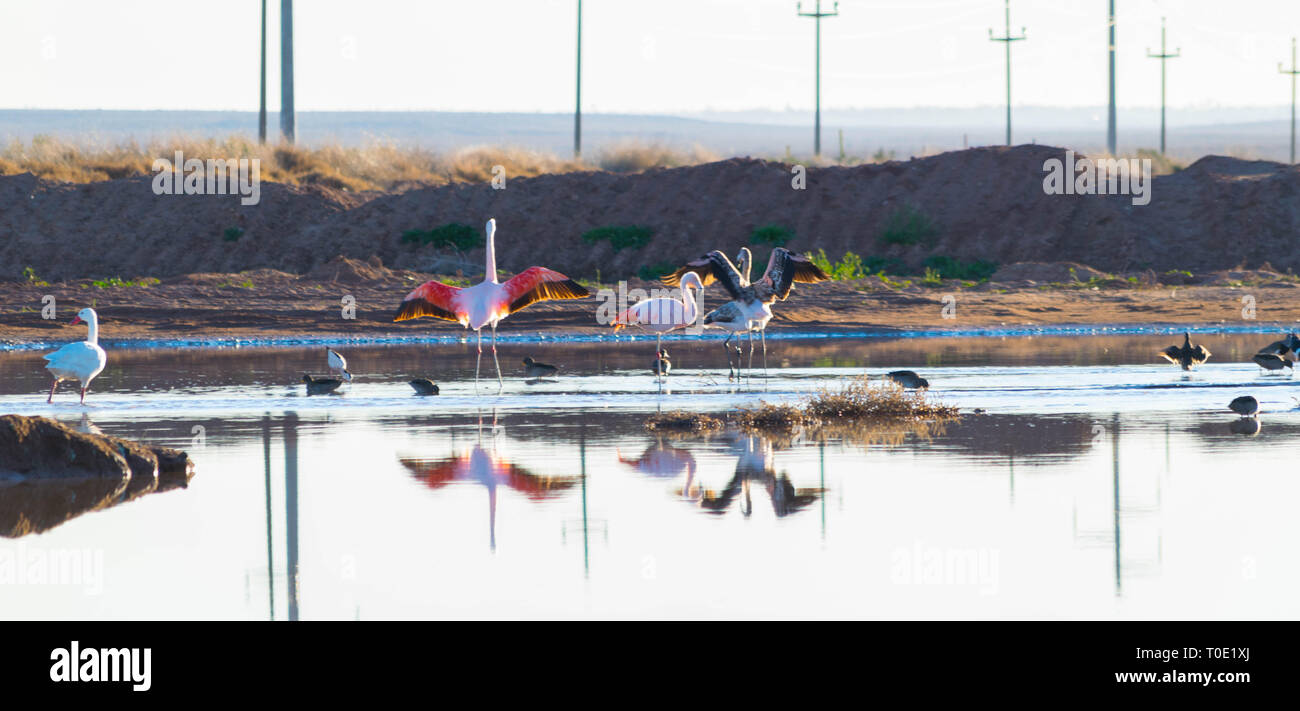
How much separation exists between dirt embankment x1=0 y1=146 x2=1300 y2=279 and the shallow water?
28.6 meters

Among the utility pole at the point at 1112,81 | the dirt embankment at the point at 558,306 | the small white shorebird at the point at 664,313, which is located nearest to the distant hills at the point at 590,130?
the utility pole at the point at 1112,81

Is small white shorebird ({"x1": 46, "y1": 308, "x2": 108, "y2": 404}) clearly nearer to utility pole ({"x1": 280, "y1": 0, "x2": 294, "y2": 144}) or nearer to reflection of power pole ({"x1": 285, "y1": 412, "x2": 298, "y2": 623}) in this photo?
reflection of power pole ({"x1": 285, "y1": 412, "x2": 298, "y2": 623})

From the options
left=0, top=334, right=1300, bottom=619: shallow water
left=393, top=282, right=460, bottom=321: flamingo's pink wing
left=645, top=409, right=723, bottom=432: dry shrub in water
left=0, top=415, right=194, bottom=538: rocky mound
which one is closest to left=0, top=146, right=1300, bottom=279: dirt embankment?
left=393, top=282, right=460, bottom=321: flamingo's pink wing

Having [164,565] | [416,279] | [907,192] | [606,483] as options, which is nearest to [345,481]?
[606,483]

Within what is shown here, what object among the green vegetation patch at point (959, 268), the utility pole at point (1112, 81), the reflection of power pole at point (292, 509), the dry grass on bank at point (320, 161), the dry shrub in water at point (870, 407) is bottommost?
the reflection of power pole at point (292, 509)

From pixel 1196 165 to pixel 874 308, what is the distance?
22.4 meters

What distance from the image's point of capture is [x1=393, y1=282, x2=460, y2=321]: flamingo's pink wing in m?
19.2

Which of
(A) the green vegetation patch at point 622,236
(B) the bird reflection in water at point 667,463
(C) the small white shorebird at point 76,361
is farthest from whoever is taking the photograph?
(A) the green vegetation patch at point 622,236

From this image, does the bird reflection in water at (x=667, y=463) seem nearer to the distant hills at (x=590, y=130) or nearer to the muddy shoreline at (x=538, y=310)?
the muddy shoreline at (x=538, y=310)

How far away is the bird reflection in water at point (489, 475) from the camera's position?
37.6 ft

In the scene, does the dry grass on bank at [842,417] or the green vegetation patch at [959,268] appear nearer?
the dry grass on bank at [842,417]

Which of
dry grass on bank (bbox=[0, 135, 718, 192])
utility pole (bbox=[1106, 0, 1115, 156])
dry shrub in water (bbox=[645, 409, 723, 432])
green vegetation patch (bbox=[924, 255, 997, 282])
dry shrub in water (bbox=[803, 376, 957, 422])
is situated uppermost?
utility pole (bbox=[1106, 0, 1115, 156])

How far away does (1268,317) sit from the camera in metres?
33.4

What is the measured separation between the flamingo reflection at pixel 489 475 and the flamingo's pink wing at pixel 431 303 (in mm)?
5681
